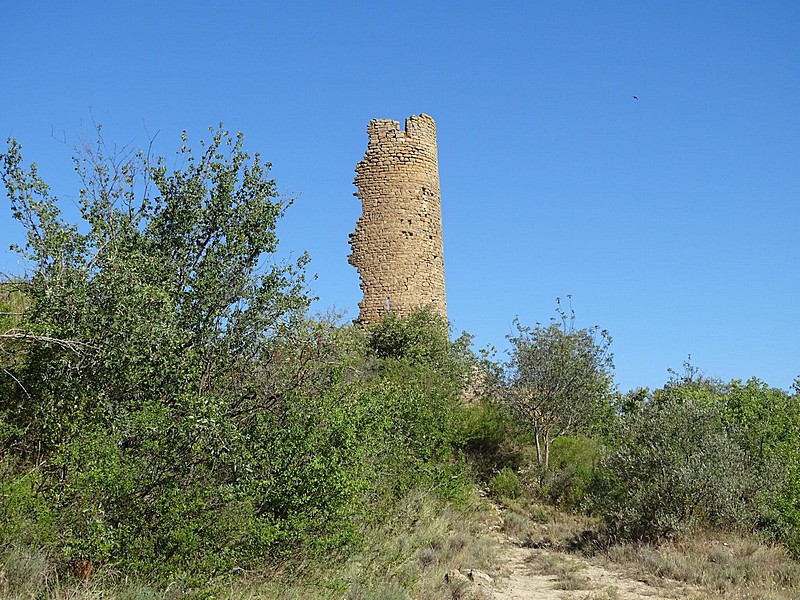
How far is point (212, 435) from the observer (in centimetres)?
870

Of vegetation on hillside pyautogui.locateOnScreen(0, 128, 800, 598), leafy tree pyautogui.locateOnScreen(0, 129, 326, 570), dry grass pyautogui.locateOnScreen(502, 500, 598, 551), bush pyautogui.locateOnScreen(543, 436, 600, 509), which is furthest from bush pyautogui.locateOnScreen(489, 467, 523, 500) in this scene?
leafy tree pyautogui.locateOnScreen(0, 129, 326, 570)

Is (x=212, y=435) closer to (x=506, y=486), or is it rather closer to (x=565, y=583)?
(x=565, y=583)

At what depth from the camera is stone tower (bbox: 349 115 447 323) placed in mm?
26719

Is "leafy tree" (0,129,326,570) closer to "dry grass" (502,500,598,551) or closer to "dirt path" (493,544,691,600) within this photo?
"dirt path" (493,544,691,600)

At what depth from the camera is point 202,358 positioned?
10.1m

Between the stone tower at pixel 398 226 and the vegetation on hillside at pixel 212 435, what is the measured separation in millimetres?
10911

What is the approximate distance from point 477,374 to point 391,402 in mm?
12187

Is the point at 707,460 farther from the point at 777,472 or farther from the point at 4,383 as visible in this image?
the point at 4,383

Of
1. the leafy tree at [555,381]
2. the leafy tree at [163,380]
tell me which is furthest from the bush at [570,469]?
the leafy tree at [163,380]

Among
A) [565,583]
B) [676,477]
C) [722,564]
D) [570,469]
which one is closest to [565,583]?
[565,583]

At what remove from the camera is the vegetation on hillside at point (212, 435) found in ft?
25.2

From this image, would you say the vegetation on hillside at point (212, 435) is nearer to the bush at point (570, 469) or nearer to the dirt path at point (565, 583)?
the dirt path at point (565, 583)

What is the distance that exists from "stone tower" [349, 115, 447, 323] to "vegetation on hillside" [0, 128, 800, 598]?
1091 cm

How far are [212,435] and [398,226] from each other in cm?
1869
